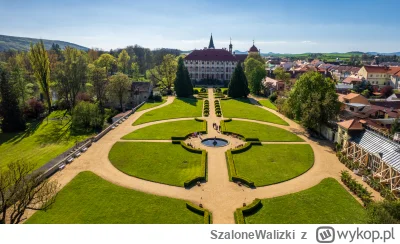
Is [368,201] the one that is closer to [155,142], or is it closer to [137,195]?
[137,195]

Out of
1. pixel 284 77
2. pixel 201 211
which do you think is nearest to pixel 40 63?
pixel 201 211

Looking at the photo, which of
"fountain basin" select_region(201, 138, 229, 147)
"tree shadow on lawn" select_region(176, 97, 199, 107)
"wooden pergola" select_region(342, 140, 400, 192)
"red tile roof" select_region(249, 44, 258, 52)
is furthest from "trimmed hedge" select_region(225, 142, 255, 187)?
"red tile roof" select_region(249, 44, 258, 52)

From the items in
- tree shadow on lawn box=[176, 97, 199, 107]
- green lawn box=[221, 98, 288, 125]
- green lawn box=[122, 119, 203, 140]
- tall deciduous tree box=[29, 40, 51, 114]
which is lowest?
green lawn box=[122, 119, 203, 140]

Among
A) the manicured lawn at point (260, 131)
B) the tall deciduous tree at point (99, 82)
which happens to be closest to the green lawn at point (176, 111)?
the manicured lawn at point (260, 131)

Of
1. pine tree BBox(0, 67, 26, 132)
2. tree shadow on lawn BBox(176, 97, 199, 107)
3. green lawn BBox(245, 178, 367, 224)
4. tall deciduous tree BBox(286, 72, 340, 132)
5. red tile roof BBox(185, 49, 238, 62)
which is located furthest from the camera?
red tile roof BBox(185, 49, 238, 62)

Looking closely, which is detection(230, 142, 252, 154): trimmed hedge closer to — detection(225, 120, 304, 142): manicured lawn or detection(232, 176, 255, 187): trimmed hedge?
detection(225, 120, 304, 142): manicured lawn

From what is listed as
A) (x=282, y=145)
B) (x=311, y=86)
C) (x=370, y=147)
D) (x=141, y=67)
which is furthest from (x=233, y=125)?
(x=141, y=67)

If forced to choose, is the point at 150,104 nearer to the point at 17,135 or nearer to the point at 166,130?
the point at 166,130
